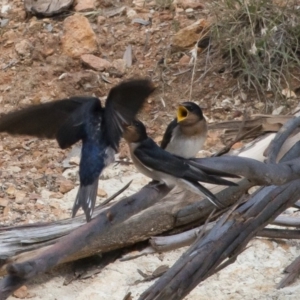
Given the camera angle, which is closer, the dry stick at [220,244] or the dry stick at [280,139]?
the dry stick at [220,244]

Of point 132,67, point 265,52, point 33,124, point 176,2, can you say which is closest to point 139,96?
point 33,124

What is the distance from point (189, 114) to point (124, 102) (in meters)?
0.44

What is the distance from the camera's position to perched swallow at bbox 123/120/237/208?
1574mm

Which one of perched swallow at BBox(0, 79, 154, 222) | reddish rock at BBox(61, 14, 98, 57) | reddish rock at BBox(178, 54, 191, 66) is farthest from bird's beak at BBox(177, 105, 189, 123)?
reddish rock at BBox(61, 14, 98, 57)

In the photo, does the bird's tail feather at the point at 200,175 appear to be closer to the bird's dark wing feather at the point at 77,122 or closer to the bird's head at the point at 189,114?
the bird's dark wing feather at the point at 77,122

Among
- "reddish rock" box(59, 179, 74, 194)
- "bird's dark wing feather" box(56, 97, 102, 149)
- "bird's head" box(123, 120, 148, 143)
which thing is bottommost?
"reddish rock" box(59, 179, 74, 194)

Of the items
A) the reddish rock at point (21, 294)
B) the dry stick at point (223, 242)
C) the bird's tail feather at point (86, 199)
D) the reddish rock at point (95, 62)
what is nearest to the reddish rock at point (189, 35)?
the reddish rock at point (95, 62)

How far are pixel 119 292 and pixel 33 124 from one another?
3.57 ft

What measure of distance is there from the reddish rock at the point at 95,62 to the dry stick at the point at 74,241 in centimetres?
232

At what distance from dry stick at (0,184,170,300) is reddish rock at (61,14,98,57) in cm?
242

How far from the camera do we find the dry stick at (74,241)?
1.30 m

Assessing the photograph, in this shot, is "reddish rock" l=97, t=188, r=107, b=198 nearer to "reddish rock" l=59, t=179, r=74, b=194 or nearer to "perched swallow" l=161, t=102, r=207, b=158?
"reddish rock" l=59, t=179, r=74, b=194

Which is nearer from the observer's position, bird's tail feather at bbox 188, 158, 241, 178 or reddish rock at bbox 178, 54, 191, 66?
bird's tail feather at bbox 188, 158, 241, 178

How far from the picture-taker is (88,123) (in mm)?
2004
